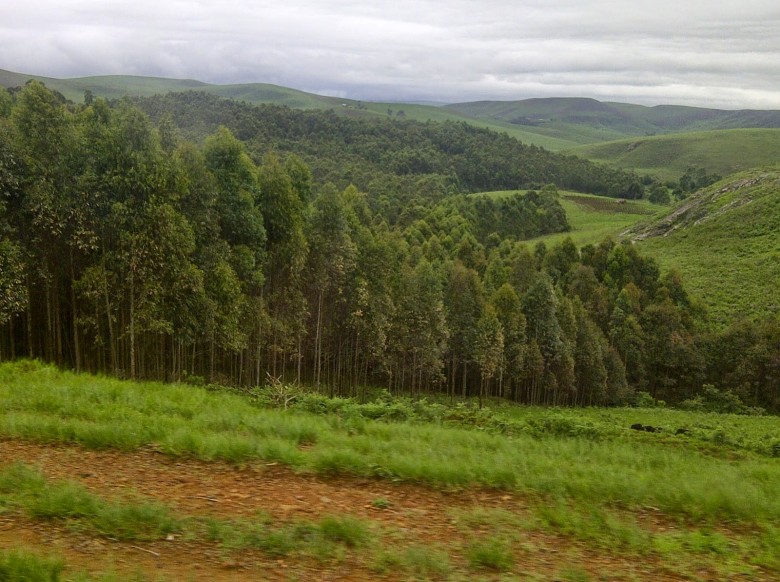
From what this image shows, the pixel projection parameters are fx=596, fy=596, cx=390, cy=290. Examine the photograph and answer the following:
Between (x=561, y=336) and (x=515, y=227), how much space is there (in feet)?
228

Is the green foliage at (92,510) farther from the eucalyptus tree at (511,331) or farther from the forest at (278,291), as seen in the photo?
the eucalyptus tree at (511,331)

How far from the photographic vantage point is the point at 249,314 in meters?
30.7

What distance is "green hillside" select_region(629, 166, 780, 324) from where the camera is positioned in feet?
250

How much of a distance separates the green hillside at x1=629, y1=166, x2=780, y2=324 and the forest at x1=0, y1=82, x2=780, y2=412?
6580 mm

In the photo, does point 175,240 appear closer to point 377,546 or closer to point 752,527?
point 377,546

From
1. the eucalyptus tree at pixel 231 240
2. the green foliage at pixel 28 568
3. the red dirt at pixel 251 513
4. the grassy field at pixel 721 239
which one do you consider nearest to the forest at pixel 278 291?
the eucalyptus tree at pixel 231 240

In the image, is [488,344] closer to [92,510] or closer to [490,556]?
[490,556]

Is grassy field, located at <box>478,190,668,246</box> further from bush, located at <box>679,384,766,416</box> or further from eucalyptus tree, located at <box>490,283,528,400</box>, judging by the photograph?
eucalyptus tree, located at <box>490,283,528,400</box>

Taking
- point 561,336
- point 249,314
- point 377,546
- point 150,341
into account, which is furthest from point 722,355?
point 377,546

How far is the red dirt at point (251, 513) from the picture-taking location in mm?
5594

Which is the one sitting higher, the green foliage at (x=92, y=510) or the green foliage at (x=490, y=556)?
the green foliage at (x=92, y=510)

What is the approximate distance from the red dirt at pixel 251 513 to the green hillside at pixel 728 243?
249 ft

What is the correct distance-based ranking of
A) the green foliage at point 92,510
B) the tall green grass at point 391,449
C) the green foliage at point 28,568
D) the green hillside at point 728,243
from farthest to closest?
the green hillside at point 728,243
the tall green grass at point 391,449
the green foliage at point 92,510
the green foliage at point 28,568

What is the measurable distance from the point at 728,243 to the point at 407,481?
9797cm
